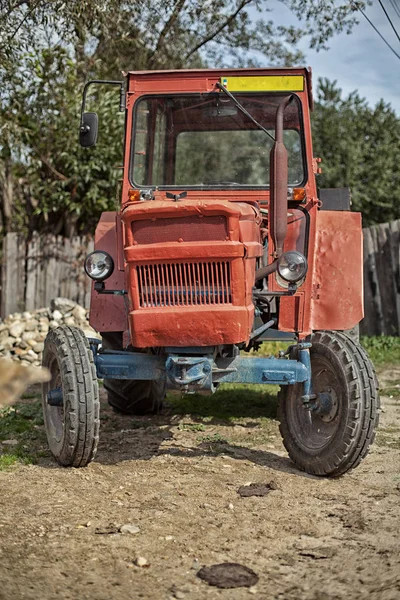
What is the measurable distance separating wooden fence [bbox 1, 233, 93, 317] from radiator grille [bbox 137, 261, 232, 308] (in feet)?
24.5

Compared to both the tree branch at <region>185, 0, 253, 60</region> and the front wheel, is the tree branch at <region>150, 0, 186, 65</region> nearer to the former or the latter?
the tree branch at <region>185, 0, 253, 60</region>

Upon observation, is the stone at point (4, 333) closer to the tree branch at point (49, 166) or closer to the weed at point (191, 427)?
the tree branch at point (49, 166)

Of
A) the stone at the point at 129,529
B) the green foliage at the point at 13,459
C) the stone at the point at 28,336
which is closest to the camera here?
the stone at the point at 129,529

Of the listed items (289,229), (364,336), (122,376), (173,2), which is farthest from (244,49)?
(122,376)

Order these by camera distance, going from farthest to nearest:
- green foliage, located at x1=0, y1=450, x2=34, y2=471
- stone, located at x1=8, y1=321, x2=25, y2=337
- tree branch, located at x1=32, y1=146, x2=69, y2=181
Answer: tree branch, located at x1=32, y1=146, x2=69, y2=181
stone, located at x1=8, y1=321, x2=25, y2=337
green foliage, located at x1=0, y1=450, x2=34, y2=471

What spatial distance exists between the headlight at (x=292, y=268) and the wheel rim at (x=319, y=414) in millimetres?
570

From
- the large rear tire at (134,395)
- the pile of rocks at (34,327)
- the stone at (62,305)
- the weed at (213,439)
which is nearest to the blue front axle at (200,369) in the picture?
the weed at (213,439)

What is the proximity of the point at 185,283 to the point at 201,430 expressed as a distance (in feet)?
6.55

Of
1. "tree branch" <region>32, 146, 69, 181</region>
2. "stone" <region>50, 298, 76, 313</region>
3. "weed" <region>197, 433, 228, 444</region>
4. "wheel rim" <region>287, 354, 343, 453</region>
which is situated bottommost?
"weed" <region>197, 433, 228, 444</region>

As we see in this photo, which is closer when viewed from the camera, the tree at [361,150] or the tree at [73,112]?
the tree at [73,112]

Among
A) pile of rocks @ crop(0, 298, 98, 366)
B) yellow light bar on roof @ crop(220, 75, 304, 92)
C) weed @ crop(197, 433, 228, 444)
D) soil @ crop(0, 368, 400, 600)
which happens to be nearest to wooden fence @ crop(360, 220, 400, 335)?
pile of rocks @ crop(0, 298, 98, 366)

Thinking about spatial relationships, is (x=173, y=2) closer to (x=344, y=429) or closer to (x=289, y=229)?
(x=289, y=229)

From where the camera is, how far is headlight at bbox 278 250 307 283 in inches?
205

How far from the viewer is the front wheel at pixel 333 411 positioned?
197 inches
